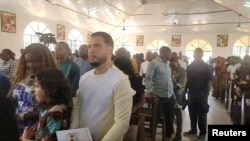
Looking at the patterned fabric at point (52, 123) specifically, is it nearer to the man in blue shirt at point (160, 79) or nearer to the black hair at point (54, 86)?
the black hair at point (54, 86)

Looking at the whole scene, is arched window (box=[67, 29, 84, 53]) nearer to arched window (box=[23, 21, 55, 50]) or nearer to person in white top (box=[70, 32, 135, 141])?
arched window (box=[23, 21, 55, 50])

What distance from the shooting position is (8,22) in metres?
8.43

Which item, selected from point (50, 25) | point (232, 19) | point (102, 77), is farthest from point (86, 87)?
point (232, 19)

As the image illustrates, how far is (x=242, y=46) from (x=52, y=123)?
16.5m

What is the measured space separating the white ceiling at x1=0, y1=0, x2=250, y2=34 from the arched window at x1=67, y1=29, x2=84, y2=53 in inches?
17.1

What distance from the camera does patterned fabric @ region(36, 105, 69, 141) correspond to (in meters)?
1.52

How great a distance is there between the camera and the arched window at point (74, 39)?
1260 cm

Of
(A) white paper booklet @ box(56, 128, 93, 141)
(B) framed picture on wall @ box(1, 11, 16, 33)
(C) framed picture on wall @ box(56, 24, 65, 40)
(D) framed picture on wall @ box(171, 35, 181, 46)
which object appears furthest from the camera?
(D) framed picture on wall @ box(171, 35, 181, 46)

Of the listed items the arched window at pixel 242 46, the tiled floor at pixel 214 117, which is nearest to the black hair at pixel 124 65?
the tiled floor at pixel 214 117

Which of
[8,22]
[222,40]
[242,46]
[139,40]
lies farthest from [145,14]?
[8,22]

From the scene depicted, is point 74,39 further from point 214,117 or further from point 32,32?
point 214,117

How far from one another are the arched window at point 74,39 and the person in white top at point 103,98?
11.1 m

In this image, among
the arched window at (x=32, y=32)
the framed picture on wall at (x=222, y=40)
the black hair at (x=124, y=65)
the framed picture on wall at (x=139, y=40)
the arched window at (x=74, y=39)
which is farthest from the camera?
the framed picture on wall at (x=139, y=40)

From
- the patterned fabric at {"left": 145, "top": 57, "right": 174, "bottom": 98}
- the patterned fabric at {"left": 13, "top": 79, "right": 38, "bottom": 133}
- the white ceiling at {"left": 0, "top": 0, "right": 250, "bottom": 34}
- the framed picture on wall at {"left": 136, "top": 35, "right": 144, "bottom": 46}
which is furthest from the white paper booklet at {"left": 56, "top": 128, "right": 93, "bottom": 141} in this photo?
the framed picture on wall at {"left": 136, "top": 35, "right": 144, "bottom": 46}
